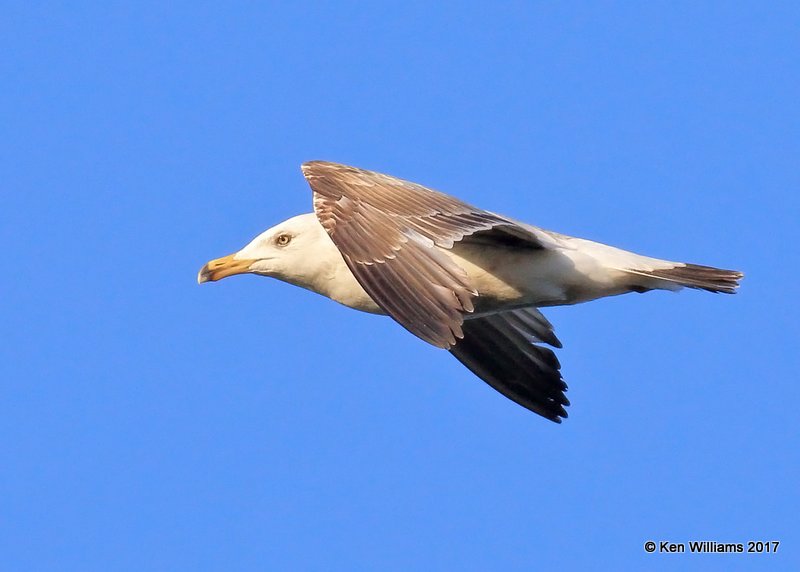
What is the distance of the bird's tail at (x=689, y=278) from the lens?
1170 cm

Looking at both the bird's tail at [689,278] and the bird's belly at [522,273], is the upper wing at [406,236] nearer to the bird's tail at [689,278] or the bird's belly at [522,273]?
the bird's belly at [522,273]

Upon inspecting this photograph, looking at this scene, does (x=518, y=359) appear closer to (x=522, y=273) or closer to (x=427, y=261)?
(x=522, y=273)

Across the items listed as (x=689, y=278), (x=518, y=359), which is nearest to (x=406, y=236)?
(x=689, y=278)

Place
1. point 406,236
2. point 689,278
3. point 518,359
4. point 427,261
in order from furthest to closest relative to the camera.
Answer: point 518,359 < point 689,278 < point 406,236 < point 427,261

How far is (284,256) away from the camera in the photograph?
12.1m

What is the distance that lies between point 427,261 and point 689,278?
7.50 feet

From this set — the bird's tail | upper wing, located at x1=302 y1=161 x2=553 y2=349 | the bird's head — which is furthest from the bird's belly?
the bird's head

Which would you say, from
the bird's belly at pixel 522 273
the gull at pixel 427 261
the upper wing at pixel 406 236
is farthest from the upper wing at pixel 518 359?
the upper wing at pixel 406 236

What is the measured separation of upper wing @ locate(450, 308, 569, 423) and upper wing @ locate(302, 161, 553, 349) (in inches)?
85.0

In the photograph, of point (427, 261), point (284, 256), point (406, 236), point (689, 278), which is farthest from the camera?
point (284, 256)

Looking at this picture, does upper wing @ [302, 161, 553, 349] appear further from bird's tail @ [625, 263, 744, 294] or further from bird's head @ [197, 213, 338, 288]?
bird's tail @ [625, 263, 744, 294]

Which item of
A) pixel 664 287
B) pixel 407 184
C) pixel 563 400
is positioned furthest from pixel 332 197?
pixel 563 400

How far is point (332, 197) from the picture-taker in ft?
36.3

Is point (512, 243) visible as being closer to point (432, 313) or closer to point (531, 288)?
point (531, 288)
